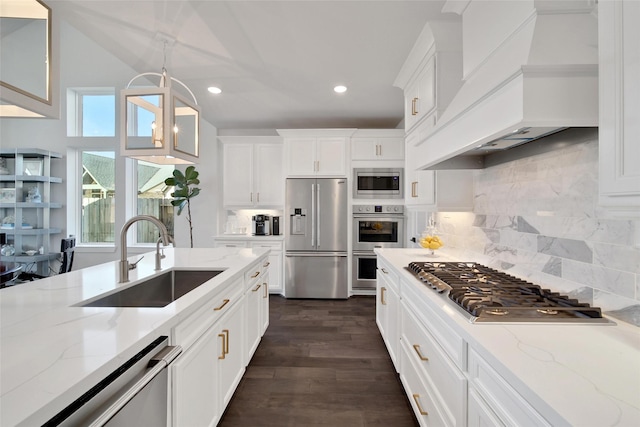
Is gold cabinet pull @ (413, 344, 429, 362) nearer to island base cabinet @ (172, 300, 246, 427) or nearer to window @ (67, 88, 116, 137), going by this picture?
island base cabinet @ (172, 300, 246, 427)

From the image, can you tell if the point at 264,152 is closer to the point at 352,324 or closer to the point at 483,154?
the point at 352,324

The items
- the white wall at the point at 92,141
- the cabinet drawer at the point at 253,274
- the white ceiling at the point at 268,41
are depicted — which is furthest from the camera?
the white wall at the point at 92,141

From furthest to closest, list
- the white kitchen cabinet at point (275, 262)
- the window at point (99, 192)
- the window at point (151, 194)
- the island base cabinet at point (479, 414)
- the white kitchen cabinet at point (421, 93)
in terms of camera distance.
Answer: the window at point (151, 194)
the window at point (99, 192)
the white kitchen cabinet at point (275, 262)
the white kitchen cabinet at point (421, 93)
the island base cabinet at point (479, 414)

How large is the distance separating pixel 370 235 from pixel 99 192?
4.79m

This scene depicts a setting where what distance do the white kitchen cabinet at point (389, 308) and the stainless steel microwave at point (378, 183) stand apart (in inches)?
63.6

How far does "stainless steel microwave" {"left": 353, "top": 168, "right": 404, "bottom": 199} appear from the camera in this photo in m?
4.27

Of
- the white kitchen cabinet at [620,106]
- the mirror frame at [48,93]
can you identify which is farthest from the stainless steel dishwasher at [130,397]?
the white kitchen cabinet at [620,106]

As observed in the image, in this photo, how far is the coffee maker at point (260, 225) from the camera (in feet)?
14.7

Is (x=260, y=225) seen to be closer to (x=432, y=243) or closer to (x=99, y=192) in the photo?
(x=432, y=243)

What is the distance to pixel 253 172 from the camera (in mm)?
4582

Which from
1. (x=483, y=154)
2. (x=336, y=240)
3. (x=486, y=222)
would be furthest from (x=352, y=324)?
(x=483, y=154)

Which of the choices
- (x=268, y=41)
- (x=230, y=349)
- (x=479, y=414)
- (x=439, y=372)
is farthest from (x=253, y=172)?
(x=479, y=414)

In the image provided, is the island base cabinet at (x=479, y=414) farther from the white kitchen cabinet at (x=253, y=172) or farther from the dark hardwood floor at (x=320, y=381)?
the white kitchen cabinet at (x=253, y=172)

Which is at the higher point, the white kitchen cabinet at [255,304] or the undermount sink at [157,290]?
the undermount sink at [157,290]
